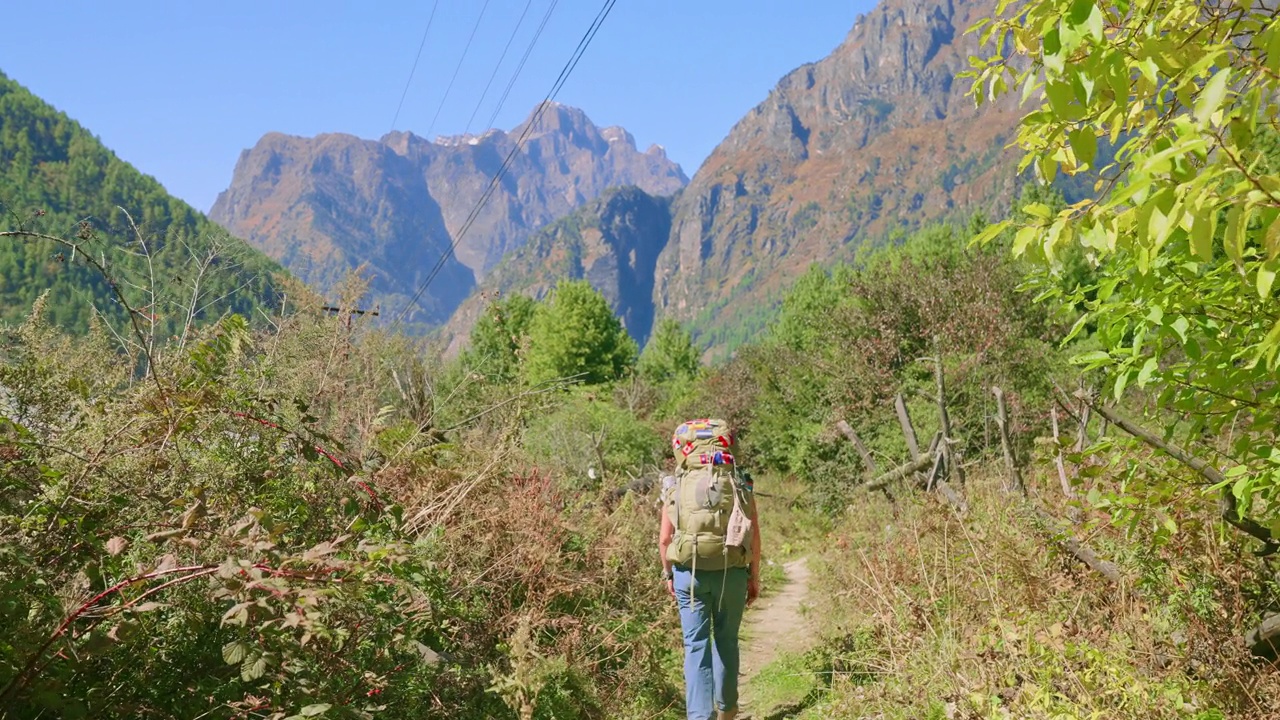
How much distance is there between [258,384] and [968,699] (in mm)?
4126

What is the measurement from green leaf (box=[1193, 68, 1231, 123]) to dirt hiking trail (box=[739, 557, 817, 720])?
5038 mm

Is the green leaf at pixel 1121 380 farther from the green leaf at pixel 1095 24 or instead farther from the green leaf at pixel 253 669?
the green leaf at pixel 253 669

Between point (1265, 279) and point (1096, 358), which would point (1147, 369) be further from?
point (1265, 279)

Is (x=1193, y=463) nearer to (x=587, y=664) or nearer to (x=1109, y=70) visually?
(x=1109, y=70)

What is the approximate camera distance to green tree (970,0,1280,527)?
145 centimetres

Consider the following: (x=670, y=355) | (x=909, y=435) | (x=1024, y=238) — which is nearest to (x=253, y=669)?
(x=1024, y=238)

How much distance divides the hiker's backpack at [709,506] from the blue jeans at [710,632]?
0.29 feet

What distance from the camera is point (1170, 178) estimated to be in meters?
1.55

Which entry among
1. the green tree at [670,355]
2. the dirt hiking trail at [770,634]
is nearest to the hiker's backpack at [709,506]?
the dirt hiking trail at [770,634]


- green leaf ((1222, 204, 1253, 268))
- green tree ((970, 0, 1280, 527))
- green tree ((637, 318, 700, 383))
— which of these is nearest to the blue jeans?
green tree ((970, 0, 1280, 527))

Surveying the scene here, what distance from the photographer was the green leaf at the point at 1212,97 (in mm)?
1335

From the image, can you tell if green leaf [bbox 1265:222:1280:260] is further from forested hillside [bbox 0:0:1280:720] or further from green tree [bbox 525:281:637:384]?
green tree [bbox 525:281:637:384]

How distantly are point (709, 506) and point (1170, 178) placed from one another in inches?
126

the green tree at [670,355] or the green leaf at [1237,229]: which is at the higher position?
the green tree at [670,355]
